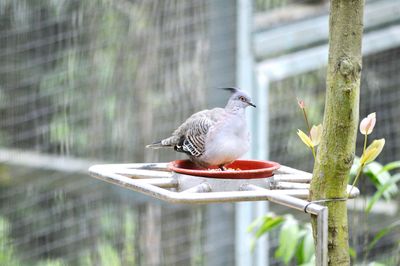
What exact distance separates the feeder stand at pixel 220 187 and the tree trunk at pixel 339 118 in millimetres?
55

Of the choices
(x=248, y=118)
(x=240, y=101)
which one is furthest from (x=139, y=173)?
(x=248, y=118)

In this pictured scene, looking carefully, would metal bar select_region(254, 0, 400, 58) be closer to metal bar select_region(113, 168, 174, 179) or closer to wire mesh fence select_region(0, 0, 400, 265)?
wire mesh fence select_region(0, 0, 400, 265)

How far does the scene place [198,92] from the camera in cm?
270

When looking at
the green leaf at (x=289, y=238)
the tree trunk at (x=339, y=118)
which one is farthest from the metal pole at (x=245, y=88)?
the tree trunk at (x=339, y=118)

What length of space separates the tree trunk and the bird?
0.34 metres

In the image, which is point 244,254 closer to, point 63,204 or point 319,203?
point 63,204

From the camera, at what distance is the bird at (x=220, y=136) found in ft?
5.06

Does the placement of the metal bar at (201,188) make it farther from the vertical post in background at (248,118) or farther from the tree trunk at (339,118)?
the vertical post in background at (248,118)

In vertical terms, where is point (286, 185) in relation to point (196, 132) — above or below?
below

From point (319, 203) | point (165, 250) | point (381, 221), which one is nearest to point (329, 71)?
point (319, 203)

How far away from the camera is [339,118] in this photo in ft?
3.85

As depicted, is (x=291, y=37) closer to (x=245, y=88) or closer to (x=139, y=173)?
(x=245, y=88)

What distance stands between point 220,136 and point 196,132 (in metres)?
0.07

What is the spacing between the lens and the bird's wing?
5.20 feet
